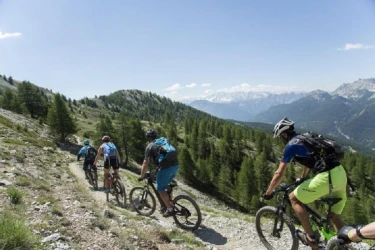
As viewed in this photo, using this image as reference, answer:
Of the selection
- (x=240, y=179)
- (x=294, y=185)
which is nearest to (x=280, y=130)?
(x=294, y=185)

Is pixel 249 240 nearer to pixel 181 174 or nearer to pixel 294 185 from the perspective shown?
pixel 294 185

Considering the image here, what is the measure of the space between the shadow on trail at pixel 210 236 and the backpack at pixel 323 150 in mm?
5194

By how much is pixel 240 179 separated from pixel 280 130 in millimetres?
74472

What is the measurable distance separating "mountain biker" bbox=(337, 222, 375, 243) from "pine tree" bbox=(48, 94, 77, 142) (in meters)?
64.2

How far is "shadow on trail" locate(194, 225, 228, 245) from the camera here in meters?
10.5

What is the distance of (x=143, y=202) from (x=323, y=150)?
8.83 m

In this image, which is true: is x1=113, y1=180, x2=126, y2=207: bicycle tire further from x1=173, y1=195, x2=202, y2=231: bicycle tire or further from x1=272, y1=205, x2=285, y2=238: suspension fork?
x1=272, y1=205, x2=285, y2=238: suspension fork

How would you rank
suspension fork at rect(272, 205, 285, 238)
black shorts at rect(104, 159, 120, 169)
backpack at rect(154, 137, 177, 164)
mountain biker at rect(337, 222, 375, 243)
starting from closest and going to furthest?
mountain biker at rect(337, 222, 375, 243) < suspension fork at rect(272, 205, 285, 238) < backpack at rect(154, 137, 177, 164) < black shorts at rect(104, 159, 120, 169)

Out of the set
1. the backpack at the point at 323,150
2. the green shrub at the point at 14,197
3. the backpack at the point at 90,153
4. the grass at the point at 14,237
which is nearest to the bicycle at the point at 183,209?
the green shrub at the point at 14,197

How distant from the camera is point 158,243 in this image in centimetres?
844

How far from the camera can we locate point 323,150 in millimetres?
6992

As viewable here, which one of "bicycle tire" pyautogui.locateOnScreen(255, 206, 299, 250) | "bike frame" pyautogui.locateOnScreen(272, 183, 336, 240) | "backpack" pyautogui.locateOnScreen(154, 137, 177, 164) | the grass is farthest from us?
"backpack" pyautogui.locateOnScreen(154, 137, 177, 164)

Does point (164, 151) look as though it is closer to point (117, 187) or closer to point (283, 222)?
point (283, 222)

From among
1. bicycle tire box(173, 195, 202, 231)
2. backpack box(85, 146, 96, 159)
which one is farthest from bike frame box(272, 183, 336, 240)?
backpack box(85, 146, 96, 159)
